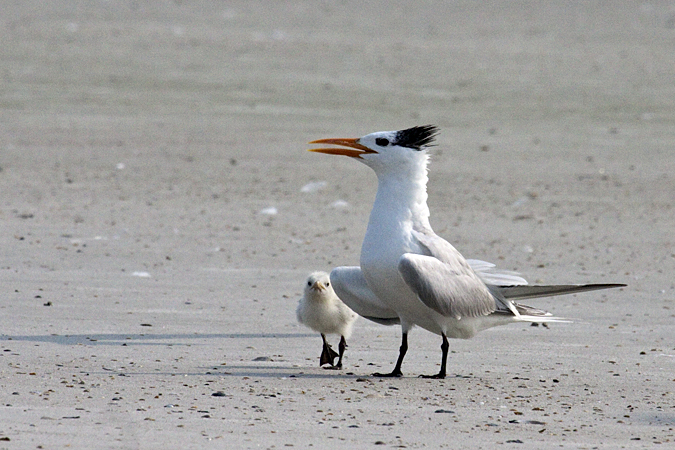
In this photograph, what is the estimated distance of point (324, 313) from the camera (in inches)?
286

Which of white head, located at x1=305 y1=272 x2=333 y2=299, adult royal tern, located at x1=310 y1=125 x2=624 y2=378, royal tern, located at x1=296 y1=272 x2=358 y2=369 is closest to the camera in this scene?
adult royal tern, located at x1=310 y1=125 x2=624 y2=378

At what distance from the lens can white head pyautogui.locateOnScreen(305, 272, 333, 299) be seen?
7.47 metres

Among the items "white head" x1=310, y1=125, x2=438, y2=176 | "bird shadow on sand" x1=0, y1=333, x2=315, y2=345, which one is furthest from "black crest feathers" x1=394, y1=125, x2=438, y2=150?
"bird shadow on sand" x1=0, y1=333, x2=315, y2=345

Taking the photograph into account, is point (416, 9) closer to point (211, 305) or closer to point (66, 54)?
point (66, 54)

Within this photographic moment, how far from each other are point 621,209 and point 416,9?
41.1 ft

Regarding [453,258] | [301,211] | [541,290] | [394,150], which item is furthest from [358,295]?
[301,211]

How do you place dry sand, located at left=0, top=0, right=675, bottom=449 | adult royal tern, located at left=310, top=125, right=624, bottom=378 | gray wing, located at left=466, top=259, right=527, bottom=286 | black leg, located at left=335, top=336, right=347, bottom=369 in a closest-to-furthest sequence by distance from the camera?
dry sand, located at left=0, top=0, right=675, bottom=449 < adult royal tern, located at left=310, top=125, right=624, bottom=378 < black leg, located at left=335, top=336, right=347, bottom=369 < gray wing, located at left=466, top=259, right=527, bottom=286

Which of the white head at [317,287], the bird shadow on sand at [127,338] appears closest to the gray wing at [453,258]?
the white head at [317,287]

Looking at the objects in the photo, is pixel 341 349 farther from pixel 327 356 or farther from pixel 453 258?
pixel 453 258

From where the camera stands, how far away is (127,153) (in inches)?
571

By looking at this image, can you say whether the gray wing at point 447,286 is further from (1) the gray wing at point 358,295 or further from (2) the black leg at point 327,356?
(2) the black leg at point 327,356

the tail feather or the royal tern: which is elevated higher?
the tail feather

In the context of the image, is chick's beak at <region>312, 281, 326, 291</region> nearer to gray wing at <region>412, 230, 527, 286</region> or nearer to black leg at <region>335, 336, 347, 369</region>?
black leg at <region>335, 336, 347, 369</region>

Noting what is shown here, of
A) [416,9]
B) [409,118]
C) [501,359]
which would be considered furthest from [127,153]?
[416,9]
